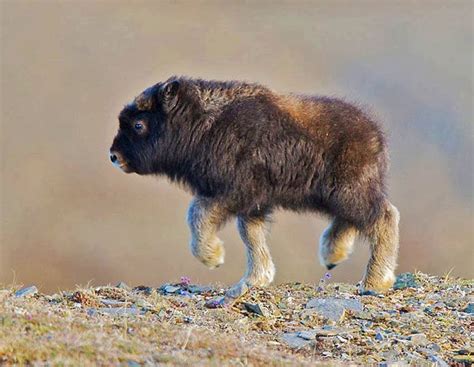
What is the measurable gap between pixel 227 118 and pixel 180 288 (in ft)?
7.20

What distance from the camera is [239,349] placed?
6723 millimetres

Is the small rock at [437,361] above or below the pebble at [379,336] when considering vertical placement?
below

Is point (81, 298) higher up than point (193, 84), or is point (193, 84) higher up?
point (193, 84)

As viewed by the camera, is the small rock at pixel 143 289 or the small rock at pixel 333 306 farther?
the small rock at pixel 143 289

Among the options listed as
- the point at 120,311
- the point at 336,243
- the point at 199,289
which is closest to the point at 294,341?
the point at 120,311

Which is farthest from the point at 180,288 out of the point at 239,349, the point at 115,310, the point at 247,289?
the point at 239,349

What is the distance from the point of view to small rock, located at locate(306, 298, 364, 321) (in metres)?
9.41

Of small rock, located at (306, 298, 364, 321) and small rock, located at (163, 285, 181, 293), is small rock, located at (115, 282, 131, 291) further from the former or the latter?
small rock, located at (306, 298, 364, 321)

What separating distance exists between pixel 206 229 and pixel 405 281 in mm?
3164

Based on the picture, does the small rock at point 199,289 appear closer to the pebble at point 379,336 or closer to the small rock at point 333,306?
the small rock at point 333,306

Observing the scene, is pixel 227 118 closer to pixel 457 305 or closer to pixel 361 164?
pixel 361 164

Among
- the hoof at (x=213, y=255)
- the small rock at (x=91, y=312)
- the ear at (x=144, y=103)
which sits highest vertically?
the ear at (x=144, y=103)

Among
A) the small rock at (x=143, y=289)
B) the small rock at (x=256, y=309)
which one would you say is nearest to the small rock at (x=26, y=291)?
the small rock at (x=143, y=289)

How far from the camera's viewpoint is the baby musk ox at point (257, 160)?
10195mm
